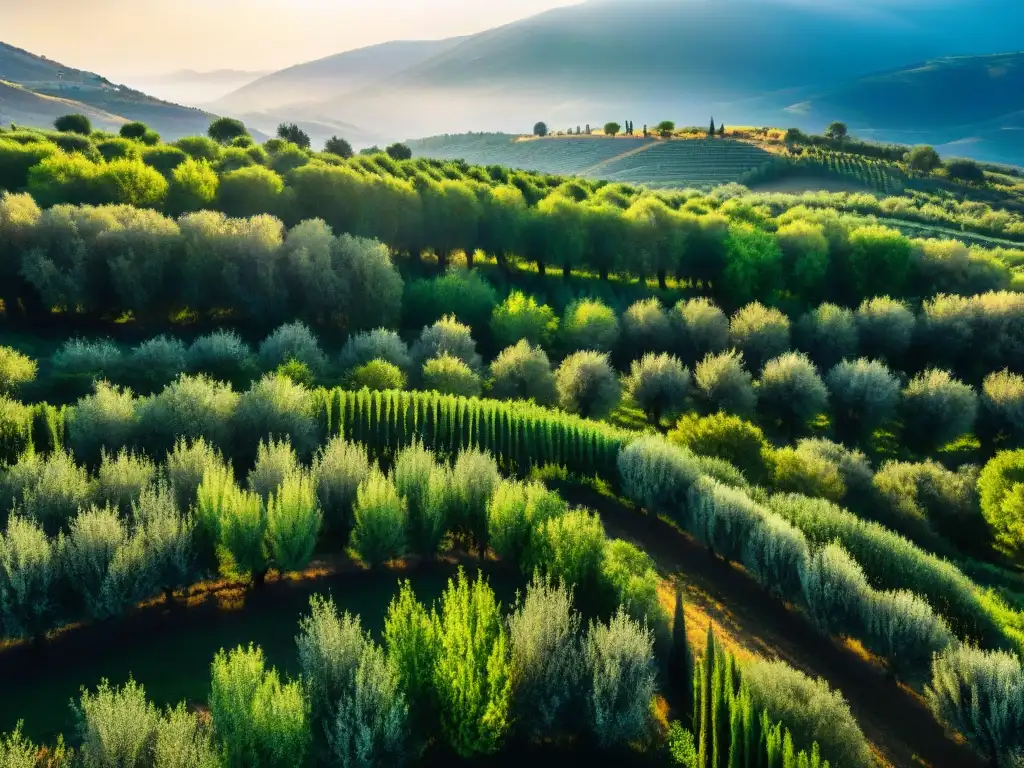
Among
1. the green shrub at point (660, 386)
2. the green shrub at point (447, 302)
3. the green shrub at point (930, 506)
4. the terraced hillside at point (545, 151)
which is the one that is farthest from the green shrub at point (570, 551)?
the terraced hillside at point (545, 151)

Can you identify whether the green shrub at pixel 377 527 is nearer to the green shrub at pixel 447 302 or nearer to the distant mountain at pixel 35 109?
the green shrub at pixel 447 302

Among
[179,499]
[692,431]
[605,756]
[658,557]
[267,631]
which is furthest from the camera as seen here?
[692,431]

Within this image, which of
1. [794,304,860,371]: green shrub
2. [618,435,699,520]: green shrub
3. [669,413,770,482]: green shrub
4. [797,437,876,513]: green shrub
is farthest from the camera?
[794,304,860,371]: green shrub

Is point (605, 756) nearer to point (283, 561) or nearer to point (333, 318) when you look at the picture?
point (283, 561)

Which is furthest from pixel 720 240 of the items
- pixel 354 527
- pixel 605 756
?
pixel 605 756

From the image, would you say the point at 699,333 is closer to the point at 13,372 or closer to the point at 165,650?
the point at 13,372

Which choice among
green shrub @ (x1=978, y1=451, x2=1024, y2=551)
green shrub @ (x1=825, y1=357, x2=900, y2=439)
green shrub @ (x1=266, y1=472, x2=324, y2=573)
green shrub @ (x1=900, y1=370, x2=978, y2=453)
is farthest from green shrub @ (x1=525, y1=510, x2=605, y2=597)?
green shrub @ (x1=900, y1=370, x2=978, y2=453)

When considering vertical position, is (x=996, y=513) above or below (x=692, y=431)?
below

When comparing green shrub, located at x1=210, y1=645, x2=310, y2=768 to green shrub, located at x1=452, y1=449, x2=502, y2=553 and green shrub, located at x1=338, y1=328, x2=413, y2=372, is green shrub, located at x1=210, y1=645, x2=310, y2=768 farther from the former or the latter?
green shrub, located at x1=338, y1=328, x2=413, y2=372
